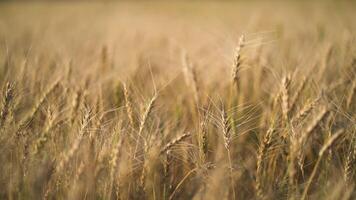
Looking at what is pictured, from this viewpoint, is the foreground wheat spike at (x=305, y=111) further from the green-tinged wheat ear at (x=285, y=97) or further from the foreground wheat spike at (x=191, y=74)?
the foreground wheat spike at (x=191, y=74)

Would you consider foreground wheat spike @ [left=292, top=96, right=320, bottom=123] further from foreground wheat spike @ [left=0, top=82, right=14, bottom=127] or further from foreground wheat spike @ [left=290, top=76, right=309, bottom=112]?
foreground wheat spike @ [left=0, top=82, right=14, bottom=127]

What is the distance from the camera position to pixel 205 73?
1.80 metres

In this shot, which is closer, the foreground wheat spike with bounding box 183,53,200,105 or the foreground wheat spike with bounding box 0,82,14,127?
the foreground wheat spike with bounding box 0,82,14,127

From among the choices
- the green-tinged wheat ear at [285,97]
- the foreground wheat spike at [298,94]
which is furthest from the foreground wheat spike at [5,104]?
the foreground wheat spike at [298,94]

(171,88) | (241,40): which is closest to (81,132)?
(241,40)

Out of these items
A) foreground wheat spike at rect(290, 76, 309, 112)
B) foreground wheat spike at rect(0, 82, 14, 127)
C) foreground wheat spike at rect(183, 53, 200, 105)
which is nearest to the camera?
foreground wheat spike at rect(0, 82, 14, 127)

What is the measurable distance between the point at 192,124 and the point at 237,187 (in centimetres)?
47

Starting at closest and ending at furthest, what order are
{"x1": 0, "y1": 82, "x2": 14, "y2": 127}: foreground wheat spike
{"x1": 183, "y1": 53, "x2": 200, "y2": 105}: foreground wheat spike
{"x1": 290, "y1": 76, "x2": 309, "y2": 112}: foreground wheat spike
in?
{"x1": 0, "y1": 82, "x2": 14, "y2": 127}: foreground wheat spike, {"x1": 290, "y1": 76, "x2": 309, "y2": 112}: foreground wheat spike, {"x1": 183, "y1": 53, "x2": 200, "y2": 105}: foreground wheat spike

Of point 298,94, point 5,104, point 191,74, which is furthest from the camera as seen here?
point 191,74

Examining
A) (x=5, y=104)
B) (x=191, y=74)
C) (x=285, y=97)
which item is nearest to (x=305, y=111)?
(x=285, y=97)

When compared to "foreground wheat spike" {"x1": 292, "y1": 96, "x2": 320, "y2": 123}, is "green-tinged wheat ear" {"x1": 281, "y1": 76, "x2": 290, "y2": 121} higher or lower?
higher

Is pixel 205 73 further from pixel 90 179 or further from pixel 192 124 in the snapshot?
pixel 90 179

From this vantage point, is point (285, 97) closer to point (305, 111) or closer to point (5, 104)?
point (305, 111)

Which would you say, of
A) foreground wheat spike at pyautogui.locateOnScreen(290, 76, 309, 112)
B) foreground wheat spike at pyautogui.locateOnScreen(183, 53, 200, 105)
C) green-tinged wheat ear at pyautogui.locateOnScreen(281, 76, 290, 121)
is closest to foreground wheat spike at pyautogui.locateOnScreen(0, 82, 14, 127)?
foreground wheat spike at pyautogui.locateOnScreen(183, 53, 200, 105)
